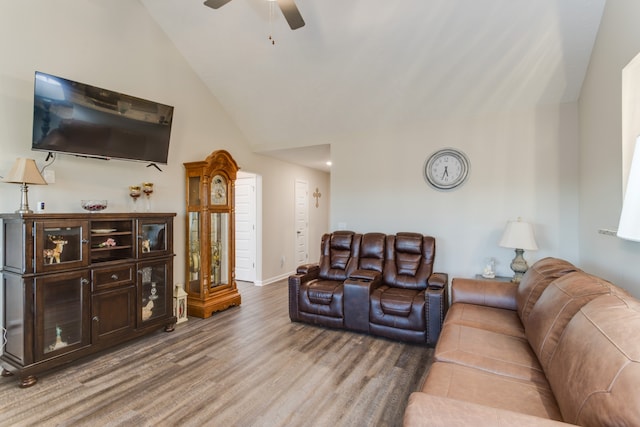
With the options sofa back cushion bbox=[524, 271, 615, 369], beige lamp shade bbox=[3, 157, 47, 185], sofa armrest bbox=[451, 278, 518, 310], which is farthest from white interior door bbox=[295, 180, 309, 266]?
sofa back cushion bbox=[524, 271, 615, 369]

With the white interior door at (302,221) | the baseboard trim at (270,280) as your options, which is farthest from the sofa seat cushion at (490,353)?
the white interior door at (302,221)

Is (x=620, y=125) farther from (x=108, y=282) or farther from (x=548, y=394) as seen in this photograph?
(x=108, y=282)

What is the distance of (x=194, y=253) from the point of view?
4141 millimetres

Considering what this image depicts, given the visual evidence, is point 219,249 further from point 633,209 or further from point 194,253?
point 633,209

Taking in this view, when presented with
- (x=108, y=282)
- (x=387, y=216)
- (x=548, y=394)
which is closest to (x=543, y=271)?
(x=548, y=394)

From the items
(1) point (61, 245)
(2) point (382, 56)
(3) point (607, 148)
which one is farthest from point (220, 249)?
(3) point (607, 148)

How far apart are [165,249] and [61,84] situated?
1789mm

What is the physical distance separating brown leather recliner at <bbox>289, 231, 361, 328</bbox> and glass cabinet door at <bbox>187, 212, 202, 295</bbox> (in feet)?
4.33

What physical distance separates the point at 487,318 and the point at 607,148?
5.57 feet

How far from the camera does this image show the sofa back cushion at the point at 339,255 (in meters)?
3.99

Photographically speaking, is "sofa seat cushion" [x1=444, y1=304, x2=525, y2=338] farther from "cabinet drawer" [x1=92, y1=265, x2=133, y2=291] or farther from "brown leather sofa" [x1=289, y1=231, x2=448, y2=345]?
"cabinet drawer" [x1=92, y1=265, x2=133, y2=291]

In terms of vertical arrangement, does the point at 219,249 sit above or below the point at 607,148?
below

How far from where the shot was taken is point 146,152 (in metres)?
3.45

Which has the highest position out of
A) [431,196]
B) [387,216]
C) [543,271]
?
[431,196]
